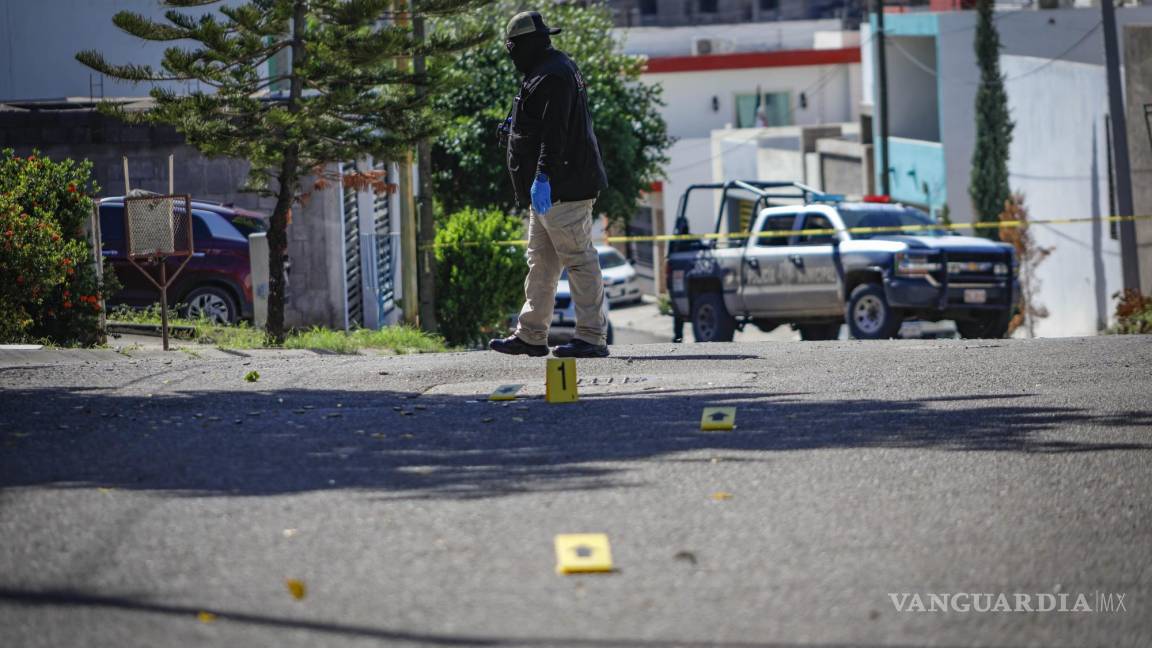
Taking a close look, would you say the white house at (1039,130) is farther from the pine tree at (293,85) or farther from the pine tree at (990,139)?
the pine tree at (293,85)

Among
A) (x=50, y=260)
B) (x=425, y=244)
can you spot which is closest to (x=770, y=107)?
(x=425, y=244)

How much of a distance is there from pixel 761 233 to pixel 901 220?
165cm

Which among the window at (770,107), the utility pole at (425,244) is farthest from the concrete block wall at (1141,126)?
the window at (770,107)

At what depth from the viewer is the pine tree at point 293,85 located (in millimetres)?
16859

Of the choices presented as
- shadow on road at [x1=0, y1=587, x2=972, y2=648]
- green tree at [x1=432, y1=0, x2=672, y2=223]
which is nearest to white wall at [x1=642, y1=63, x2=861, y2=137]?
green tree at [x1=432, y1=0, x2=672, y2=223]

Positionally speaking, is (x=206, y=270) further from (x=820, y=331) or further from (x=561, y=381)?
(x=561, y=381)

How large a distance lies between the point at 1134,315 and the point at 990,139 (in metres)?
17.3

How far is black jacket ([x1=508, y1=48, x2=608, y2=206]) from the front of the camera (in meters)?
9.78

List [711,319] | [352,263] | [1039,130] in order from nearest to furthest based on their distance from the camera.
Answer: [711,319] → [352,263] → [1039,130]

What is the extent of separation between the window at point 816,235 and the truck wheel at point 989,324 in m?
1.81

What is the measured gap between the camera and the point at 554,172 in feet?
32.4

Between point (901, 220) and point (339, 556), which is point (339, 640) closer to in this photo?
point (339, 556)

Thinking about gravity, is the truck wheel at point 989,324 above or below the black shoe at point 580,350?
below

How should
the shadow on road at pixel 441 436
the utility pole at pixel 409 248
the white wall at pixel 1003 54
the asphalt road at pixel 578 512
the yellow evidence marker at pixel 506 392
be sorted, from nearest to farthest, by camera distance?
the asphalt road at pixel 578 512, the shadow on road at pixel 441 436, the yellow evidence marker at pixel 506 392, the utility pole at pixel 409 248, the white wall at pixel 1003 54
